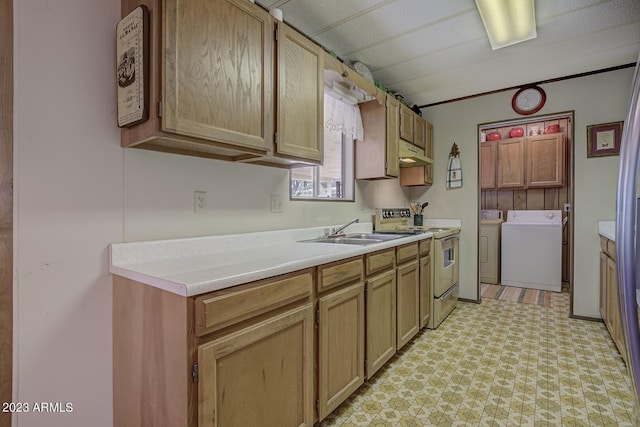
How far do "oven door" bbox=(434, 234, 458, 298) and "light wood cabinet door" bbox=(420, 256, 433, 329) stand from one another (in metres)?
0.10

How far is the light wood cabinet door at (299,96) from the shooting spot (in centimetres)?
166

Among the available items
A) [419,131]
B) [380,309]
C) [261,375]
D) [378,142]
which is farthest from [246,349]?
[419,131]

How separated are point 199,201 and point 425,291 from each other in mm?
2014

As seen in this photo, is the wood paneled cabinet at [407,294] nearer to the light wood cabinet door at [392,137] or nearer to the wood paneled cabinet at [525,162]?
the light wood cabinet door at [392,137]

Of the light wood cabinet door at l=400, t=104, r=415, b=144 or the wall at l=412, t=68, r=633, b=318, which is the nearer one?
the wall at l=412, t=68, r=633, b=318

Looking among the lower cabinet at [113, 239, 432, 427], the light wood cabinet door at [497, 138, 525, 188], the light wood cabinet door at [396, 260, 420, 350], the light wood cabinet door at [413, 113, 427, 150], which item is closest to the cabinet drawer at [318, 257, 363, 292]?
the lower cabinet at [113, 239, 432, 427]

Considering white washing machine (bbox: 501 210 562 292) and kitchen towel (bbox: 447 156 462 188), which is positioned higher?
kitchen towel (bbox: 447 156 462 188)

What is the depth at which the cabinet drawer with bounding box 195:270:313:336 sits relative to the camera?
1015mm

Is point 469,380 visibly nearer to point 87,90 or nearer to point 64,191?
point 64,191

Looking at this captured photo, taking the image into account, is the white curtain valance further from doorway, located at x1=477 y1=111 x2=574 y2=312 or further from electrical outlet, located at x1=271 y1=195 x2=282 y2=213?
doorway, located at x1=477 y1=111 x2=574 y2=312

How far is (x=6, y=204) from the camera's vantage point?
112 cm

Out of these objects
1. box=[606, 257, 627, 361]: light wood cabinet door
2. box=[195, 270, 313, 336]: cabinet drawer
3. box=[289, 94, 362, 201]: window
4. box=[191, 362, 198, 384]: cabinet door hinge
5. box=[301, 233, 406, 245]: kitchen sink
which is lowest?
box=[606, 257, 627, 361]: light wood cabinet door

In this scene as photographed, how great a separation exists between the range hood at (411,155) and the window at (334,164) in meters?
0.52

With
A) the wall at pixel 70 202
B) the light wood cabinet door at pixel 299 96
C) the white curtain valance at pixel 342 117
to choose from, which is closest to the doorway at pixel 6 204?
the wall at pixel 70 202
